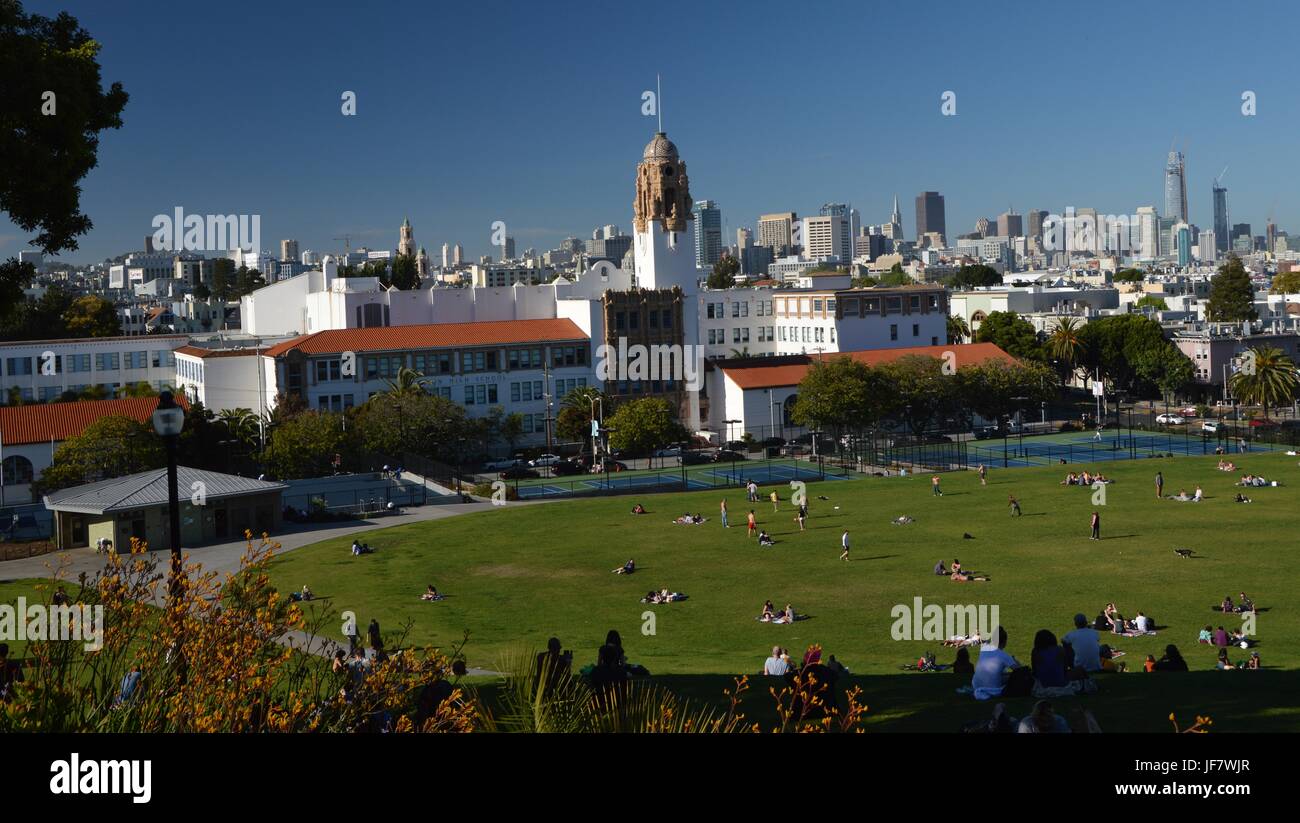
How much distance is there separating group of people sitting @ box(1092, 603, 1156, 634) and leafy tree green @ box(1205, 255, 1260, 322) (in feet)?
398

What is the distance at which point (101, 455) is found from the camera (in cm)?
6469

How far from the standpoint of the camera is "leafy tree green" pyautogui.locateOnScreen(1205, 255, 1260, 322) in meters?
145

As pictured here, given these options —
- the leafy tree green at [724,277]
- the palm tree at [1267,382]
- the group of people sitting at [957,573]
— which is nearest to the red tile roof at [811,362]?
the palm tree at [1267,382]

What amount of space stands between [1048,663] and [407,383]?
2696 inches

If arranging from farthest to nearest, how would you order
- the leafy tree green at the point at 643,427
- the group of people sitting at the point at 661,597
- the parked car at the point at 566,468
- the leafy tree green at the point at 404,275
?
the leafy tree green at the point at 404,275 < the leafy tree green at the point at 643,427 < the parked car at the point at 566,468 < the group of people sitting at the point at 661,597

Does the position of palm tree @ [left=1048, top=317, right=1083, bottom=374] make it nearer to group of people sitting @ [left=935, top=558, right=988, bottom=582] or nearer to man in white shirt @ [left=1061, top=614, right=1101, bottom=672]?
group of people sitting @ [left=935, top=558, right=988, bottom=582]

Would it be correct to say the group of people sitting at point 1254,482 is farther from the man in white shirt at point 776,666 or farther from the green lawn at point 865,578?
the man in white shirt at point 776,666

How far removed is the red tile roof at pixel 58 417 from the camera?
7050 centimetres

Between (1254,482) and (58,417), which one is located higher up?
(58,417)

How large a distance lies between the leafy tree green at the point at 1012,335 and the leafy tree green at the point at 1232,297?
36.7 metres

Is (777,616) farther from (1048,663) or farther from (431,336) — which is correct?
(431,336)

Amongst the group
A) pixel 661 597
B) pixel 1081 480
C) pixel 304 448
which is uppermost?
pixel 304 448

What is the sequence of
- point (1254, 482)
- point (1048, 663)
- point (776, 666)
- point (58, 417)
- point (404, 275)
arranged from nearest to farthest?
point (1048, 663)
point (776, 666)
point (1254, 482)
point (58, 417)
point (404, 275)

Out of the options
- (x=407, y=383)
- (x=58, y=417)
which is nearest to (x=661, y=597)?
(x=58, y=417)
